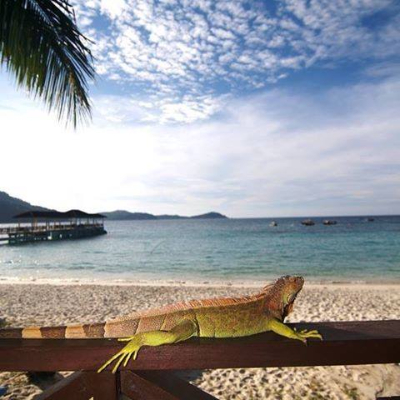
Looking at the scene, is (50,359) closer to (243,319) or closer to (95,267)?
(243,319)

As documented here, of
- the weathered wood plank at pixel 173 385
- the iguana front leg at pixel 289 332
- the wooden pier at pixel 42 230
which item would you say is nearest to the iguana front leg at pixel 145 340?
the weathered wood plank at pixel 173 385

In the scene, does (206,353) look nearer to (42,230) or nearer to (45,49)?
(45,49)

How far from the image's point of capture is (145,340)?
1.49 meters

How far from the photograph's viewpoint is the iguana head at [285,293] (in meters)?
1.91

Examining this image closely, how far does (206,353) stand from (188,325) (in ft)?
Answer: 0.71

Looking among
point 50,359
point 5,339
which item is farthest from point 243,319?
point 5,339

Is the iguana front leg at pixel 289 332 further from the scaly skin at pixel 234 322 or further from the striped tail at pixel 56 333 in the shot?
the striped tail at pixel 56 333

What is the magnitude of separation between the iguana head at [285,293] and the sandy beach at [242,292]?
13.4 ft

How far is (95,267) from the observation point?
28.2 meters

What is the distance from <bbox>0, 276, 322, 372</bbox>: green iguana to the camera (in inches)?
59.4

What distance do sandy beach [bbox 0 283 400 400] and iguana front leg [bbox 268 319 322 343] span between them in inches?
166

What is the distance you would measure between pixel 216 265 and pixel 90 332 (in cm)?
2680

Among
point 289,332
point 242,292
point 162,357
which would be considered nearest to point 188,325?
point 162,357

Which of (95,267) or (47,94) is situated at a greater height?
(47,94)
